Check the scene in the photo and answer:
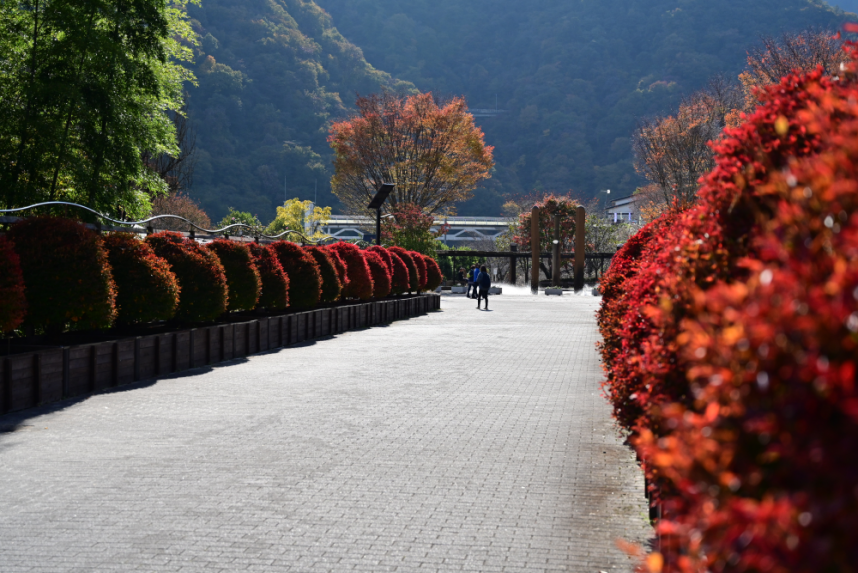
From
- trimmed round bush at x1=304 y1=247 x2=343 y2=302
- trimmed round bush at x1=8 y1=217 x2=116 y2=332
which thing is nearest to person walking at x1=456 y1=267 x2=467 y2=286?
trimmed round bush at x1=304 y1=247 x2=343 y2=302

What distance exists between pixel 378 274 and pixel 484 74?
3301 inches

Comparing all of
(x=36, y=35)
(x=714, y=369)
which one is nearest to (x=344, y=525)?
(x=714, y=369)

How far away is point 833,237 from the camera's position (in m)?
1.46

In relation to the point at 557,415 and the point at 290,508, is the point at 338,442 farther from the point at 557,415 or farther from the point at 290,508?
the point at 557,415

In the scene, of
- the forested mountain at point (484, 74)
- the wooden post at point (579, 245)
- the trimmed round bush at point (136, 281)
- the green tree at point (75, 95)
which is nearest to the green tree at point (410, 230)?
the wooden post at point (579, 245)

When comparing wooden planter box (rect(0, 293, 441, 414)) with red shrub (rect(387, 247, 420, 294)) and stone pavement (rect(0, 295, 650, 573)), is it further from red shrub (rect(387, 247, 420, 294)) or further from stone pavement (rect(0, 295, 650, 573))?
red shrub (rect(387, 247, 420, 294))

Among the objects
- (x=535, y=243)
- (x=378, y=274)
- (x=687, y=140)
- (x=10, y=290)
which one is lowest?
(x=10, y=290)

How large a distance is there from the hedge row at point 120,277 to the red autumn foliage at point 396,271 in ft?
30.1

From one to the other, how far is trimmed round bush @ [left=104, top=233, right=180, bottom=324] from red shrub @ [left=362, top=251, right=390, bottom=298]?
1240 cm

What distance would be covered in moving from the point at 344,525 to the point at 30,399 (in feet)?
18.9

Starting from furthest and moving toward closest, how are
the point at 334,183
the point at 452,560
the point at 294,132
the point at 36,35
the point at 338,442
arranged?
the point at 294,132
the point at 334,183
the point at 36,35
the point at 338,442
the point at 452,560

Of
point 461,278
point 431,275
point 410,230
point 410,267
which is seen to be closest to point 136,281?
point 410,267

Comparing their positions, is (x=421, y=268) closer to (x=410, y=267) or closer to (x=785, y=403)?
(x=410, y=267)

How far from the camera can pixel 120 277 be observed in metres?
11.7
